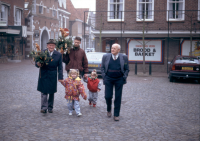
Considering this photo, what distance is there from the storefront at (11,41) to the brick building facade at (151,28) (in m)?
10.1

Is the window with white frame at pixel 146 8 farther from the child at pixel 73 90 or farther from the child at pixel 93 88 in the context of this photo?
the child at pixel 73 90

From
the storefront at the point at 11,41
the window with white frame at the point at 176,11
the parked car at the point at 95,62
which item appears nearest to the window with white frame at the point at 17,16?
the storefront at the point at 11,41

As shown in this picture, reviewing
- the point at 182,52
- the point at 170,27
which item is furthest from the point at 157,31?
the point at 182,52

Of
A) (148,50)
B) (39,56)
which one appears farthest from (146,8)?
(39,56)

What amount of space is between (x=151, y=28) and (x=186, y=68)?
8.48m

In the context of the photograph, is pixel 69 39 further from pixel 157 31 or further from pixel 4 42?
pixel 4 42

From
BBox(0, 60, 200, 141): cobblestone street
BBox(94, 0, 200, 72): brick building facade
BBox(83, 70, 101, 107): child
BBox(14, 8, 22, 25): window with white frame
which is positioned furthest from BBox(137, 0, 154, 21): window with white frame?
BBox(14, 8, 22, 25): window with white frame

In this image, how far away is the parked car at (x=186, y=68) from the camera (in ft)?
45.3

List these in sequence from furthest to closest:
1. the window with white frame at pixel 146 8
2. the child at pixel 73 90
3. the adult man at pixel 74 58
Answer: the window with white frame at pixel 146 8, the adult man at pixel 74 58, the child at pixel 73 90

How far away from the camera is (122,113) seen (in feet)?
23.3

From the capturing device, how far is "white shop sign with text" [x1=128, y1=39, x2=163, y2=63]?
21.6 m

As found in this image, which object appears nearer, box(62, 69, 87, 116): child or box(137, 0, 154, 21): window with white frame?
box(62, 69, 87, 116): child

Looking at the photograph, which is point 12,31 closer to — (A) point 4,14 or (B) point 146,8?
(A) point 4,14

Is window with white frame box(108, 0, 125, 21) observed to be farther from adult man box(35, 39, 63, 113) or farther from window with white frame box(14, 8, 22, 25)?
adult man box(35, 39, 63, 113)
